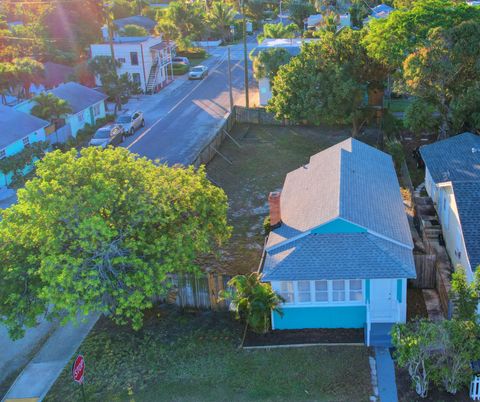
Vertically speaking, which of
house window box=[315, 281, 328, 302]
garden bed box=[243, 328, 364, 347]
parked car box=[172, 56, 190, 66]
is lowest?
parked car box=[172, 56, 190, 66]

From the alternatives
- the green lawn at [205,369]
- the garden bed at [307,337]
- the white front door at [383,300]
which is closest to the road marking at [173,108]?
the green lawn at [205,369]

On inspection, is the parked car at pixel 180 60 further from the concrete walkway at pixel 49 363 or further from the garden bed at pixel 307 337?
the garden bed at pixel 307 337

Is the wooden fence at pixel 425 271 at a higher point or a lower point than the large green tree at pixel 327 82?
lower

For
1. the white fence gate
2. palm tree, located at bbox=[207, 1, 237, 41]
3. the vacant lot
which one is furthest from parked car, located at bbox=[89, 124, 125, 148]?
palm tree, located at bbox=[207, 1, 237, 41]

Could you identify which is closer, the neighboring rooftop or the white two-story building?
the white two-story building

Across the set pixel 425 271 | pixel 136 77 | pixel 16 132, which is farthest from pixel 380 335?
pixel 136 77

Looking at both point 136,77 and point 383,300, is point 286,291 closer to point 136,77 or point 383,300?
point 383,300

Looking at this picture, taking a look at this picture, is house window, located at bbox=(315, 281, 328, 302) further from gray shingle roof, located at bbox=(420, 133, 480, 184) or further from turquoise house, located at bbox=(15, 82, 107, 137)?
turquoise house, located at bbox=(15, 82, 107, 137)

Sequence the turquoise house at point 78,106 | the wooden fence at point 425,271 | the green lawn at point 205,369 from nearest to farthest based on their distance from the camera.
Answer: the green lawn at point 205,369 < the wooden fence at point 425,271 < the turquoise house at point 78,106
